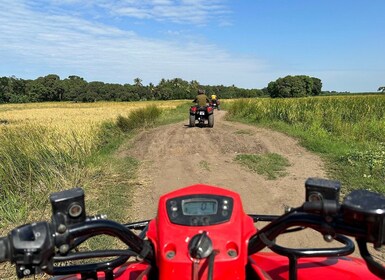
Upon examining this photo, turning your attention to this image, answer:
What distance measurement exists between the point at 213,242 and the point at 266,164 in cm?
815

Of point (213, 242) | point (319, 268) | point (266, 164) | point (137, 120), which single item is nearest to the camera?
point (213, 242)

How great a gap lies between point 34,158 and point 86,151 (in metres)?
2.64

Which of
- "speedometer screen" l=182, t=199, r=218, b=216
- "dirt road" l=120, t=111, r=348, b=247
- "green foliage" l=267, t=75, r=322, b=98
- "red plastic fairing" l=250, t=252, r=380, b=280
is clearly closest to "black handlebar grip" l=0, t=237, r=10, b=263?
"speedometer screen" l=182, t=199, r=218, b=216

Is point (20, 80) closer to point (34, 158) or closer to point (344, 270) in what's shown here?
point (34, 158)

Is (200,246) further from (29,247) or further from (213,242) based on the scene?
(29,247)

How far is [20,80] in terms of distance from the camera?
98500 millimetres

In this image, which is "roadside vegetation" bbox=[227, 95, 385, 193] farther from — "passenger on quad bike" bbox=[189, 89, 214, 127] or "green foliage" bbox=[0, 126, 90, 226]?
"green foliage" bbox=[0, 126, 90, 226]

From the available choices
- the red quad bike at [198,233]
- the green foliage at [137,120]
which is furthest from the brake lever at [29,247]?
the green foliage at [137,120]

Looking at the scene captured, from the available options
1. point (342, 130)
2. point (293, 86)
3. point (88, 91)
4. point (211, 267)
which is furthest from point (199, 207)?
point (88, 91)

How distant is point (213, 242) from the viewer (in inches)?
49.5

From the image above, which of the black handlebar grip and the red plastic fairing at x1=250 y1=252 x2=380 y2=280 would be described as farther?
the red plastic fairing at x1=250 y1=252 x2=380 y2=280

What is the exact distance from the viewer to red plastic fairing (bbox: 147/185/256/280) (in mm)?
1208

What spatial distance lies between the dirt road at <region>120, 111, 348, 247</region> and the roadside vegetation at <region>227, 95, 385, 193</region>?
538 mm

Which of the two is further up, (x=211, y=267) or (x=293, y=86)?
(x=293, y=86)
